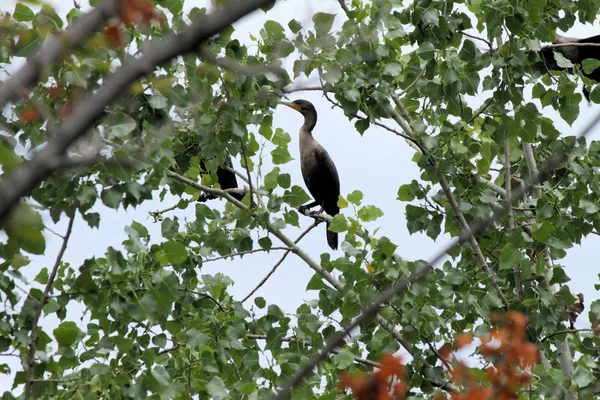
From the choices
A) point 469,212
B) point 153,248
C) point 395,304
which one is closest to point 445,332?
point 395,304

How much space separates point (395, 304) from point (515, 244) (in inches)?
28.5

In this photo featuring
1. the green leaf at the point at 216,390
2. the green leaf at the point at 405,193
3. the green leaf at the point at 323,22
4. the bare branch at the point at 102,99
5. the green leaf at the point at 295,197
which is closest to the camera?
the bare branch at the point at 102,99

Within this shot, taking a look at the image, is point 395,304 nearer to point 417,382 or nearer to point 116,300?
point 417,382

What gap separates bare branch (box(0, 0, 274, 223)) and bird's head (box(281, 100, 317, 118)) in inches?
299

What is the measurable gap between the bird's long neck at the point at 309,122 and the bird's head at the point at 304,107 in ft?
0.07

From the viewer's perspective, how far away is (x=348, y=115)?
4.52 m

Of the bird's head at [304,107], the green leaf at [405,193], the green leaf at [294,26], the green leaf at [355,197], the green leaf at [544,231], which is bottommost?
the green leaf at [544,231]

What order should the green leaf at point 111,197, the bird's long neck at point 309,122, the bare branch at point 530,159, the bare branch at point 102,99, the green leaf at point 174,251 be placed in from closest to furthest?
the bare branch at point 102,99
the green leaf at point 111,197
the green leaf at point 174,251
the bare branch at point 530,159
the bird's long neck at point 309,122

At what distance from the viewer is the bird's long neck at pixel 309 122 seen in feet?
28.1

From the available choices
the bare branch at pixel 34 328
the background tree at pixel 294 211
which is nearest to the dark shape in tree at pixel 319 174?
the background tree at pixel 294 211

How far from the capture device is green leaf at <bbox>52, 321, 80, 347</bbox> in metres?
3.46

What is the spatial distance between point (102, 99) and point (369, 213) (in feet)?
12.6

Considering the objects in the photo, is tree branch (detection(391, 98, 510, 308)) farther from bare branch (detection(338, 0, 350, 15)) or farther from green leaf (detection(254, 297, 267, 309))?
green leaf (detection(254, 297, 267, 309))

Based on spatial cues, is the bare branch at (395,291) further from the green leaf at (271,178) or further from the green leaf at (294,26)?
the green leaf at (271,178)
